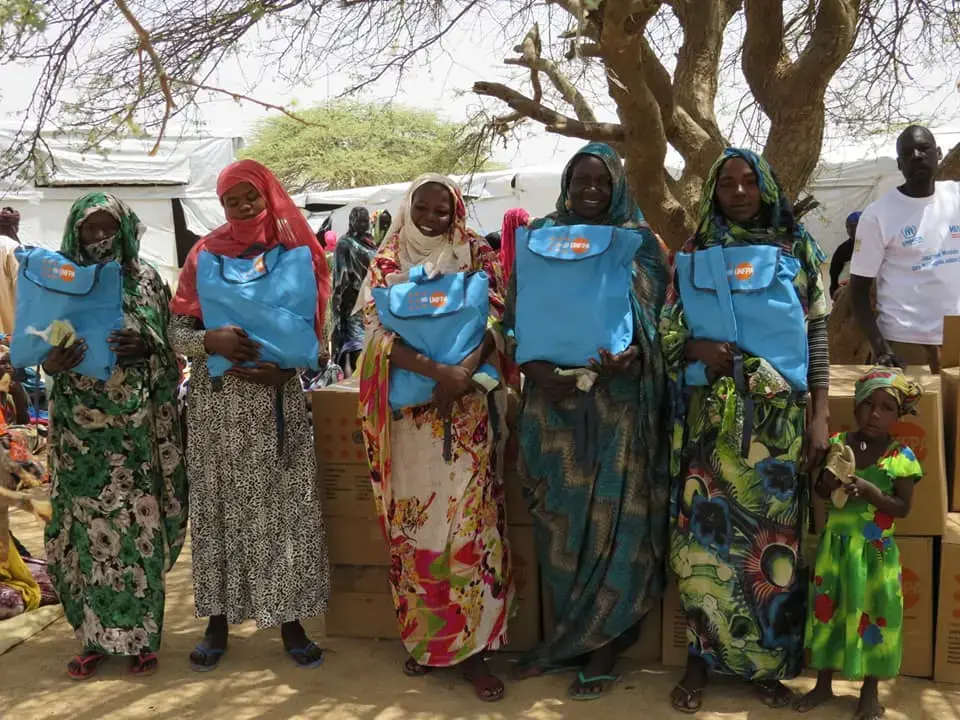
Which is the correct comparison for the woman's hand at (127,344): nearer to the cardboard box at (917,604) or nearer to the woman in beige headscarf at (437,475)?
the woman in beige headscarf at (437,475)

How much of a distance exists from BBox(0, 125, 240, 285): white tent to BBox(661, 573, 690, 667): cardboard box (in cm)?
1306

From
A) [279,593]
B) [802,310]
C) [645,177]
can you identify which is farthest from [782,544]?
[645,177]

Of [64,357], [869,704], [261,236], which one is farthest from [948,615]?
[64,357]

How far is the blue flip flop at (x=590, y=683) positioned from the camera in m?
3.44

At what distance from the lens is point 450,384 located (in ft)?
11.0

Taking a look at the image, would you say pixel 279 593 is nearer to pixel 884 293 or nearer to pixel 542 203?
pixel 884 293

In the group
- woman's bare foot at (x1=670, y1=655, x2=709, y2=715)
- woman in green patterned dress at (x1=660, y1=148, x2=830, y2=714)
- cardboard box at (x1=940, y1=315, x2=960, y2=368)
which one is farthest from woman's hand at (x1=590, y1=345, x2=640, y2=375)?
cardboard box at (x1=940, y1=315, x2=960, y2=368)

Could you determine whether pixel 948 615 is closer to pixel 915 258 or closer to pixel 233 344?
pixel 915 258

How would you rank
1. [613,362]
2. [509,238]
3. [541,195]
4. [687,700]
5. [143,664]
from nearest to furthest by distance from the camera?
[613,362]
[687,700]
[143,664]
[509,238]
[541,195]

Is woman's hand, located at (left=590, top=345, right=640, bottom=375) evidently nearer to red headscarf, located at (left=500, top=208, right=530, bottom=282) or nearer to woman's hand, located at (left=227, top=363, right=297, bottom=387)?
red headscarf, located at (left=500, top=208, right=530, bottom=282)

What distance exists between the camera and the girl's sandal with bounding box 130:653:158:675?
3.76 metres

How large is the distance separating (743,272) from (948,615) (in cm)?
144

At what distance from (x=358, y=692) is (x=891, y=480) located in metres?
2.02

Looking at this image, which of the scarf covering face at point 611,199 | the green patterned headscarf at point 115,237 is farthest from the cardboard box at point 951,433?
the green patterned headscarf at point 115,237
